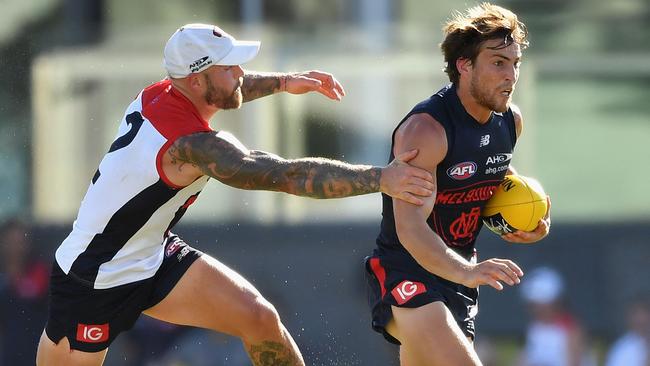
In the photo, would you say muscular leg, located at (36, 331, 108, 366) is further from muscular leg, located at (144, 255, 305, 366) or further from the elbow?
the elbow

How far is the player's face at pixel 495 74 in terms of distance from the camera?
679 centimetres

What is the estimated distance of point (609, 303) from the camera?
1195cm

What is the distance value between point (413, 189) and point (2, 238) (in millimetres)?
6311

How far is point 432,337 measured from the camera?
658 cm

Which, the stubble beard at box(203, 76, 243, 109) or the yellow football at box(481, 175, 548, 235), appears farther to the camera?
the yellow football at box(481, 175, 548, 235)

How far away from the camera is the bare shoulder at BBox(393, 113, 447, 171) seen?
21.6 feet

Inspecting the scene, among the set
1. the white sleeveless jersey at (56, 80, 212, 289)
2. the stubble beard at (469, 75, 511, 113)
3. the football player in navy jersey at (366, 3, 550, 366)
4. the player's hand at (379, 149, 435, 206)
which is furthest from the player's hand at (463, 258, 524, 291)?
the white sleeveless jersey at (56, 80, 212, 289)

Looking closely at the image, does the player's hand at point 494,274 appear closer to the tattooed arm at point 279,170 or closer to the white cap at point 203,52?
the tattooed arm at point 279,170

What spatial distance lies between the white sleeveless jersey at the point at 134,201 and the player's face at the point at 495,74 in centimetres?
139

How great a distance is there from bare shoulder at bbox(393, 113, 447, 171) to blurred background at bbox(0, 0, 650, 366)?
4.34 m

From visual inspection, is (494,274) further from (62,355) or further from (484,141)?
(62,355)

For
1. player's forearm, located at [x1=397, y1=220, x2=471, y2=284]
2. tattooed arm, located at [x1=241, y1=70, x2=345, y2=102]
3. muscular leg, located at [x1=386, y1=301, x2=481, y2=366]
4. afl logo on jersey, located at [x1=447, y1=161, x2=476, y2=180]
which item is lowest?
muscular leg, located at [x1=386, y1=301, x2=481, y2=366]

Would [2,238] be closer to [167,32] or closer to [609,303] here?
[167,32]

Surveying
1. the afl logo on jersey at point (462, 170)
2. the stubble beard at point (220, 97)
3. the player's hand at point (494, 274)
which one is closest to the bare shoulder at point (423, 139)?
the afl logo on jersey at point (462, 170)
